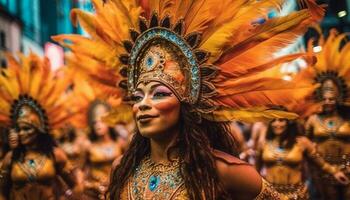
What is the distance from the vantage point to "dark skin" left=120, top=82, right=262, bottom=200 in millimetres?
3402

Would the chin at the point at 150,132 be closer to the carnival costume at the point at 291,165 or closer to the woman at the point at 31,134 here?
the woman at the point at 31,134

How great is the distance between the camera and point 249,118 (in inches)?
140

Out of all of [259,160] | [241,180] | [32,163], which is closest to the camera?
[241,180]

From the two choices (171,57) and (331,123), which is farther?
(331,123)

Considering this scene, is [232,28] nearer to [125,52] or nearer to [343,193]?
[125,52]

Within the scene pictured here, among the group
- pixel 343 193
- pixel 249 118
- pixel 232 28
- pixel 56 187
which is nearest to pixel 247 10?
pixel 232 28

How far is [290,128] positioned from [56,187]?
10.1 feet

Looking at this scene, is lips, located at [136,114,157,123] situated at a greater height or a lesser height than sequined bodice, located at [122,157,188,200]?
greater

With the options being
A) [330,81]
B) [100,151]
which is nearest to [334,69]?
[330,81]

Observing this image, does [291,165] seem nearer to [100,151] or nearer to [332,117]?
[332,117]

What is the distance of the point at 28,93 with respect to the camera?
22.0ft

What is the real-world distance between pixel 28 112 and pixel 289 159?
3289 mm

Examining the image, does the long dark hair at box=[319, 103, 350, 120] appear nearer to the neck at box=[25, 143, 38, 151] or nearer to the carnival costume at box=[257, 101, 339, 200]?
the carnival costume at box=[257, 101, 339, 200]

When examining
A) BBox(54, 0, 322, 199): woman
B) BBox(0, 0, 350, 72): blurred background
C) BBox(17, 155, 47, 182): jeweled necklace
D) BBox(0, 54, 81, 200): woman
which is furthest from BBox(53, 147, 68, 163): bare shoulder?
BBox(0, 0, 350, 72): blurred background
